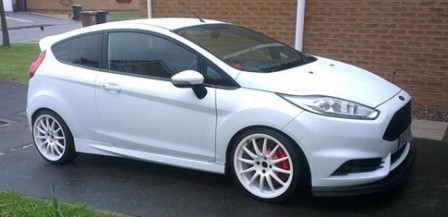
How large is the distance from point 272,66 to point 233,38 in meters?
0.68

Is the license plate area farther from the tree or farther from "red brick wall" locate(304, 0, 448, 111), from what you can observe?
the tree

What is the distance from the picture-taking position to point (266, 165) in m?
4.30

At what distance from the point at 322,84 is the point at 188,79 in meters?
1.09

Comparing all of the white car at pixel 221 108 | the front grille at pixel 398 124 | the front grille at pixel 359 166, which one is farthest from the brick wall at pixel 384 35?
the front grille at pixel 359 166

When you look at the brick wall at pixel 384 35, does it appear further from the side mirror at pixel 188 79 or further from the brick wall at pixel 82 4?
the brick wall at pixel 82 4

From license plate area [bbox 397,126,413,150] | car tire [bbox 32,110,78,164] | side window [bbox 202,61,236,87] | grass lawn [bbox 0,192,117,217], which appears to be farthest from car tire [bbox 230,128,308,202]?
car tire [bbox 32,110,78,164]

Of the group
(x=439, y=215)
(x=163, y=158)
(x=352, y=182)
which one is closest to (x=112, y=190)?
(x=163, y=158)

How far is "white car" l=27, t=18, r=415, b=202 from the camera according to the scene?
13.2 ft

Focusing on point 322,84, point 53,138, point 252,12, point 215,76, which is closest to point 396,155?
point 322,84

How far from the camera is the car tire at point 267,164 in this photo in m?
4.11

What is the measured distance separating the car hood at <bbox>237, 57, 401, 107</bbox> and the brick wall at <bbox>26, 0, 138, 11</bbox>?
35054 millimetres

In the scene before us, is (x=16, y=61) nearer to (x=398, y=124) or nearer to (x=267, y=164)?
(x=267, y=164)

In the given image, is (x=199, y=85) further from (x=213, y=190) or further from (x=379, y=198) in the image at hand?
(x=379, y=198)

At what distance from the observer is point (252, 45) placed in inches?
202
